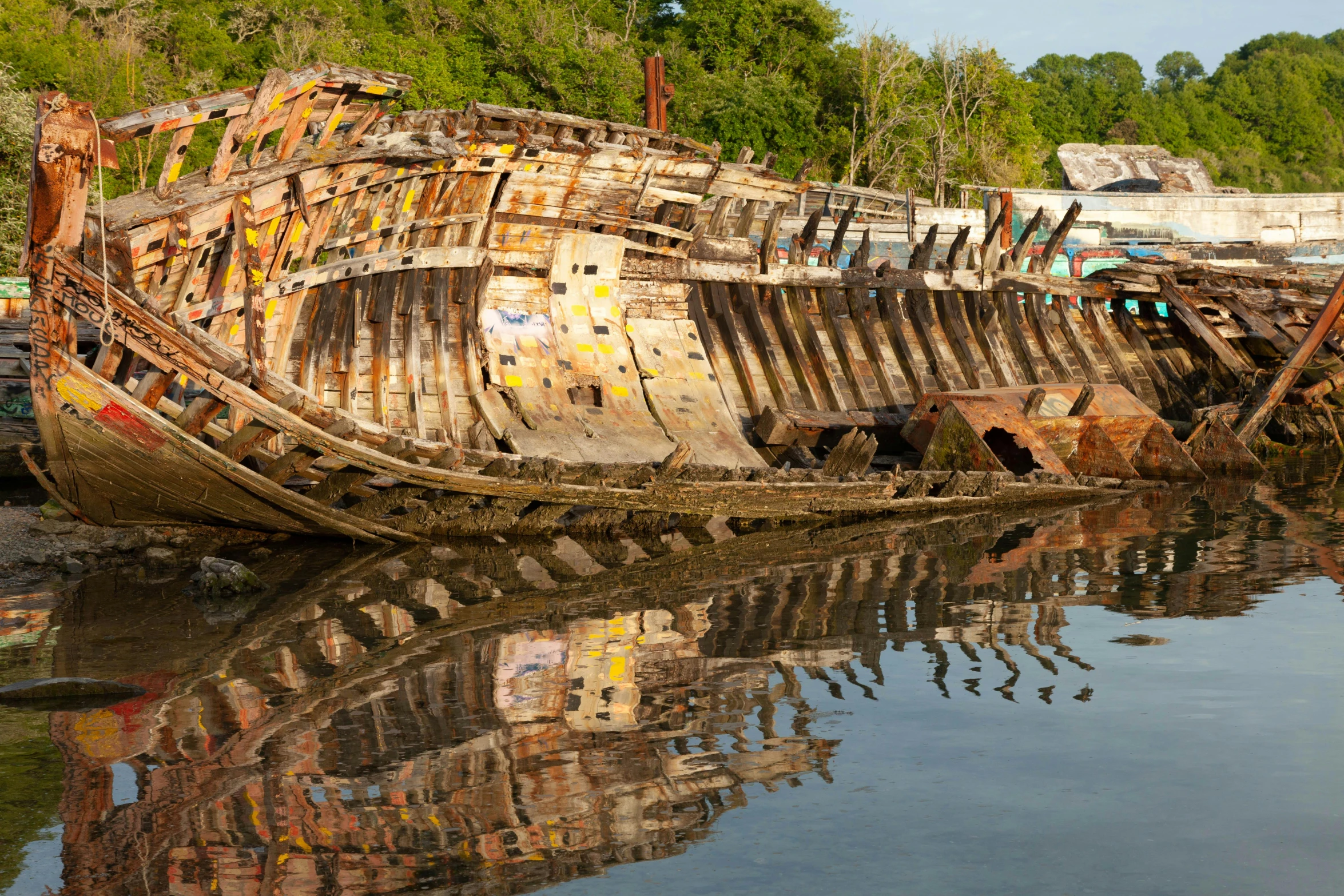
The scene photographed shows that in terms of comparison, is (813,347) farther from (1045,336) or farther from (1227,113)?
(1227,113)

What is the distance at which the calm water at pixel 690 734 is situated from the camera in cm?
361

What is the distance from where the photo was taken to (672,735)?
474 centimetres

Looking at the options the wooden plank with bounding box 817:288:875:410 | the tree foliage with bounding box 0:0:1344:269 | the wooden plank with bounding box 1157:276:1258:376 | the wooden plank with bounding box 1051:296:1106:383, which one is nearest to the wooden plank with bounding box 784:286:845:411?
the wooden plank with bounding box 817:288:875:410

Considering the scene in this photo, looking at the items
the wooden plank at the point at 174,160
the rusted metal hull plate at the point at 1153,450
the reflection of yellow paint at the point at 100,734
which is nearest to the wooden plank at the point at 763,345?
the rusted metal hull plate at the point at 1153,450

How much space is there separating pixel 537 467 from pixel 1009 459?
5569 millimetres

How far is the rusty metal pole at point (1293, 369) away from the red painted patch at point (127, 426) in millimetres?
11916

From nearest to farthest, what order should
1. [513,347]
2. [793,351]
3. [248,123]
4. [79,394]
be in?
[79,394], [248,123], [513,347], [793,351]

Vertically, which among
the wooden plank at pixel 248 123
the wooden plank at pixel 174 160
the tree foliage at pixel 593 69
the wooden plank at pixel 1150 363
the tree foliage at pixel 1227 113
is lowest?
the wooden plank at pixel 1150 363

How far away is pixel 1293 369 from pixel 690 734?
1225 centimetres

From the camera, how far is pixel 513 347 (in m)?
10.9

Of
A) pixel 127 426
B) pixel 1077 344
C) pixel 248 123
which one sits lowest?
pixel 127 426

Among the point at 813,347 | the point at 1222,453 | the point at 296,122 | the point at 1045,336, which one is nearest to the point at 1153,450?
the point at 1222,453

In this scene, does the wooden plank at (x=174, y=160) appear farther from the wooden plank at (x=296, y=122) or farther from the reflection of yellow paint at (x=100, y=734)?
the reflection of yellow paint at (x=100, y=734)

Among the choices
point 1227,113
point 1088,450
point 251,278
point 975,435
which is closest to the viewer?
point 251,278
